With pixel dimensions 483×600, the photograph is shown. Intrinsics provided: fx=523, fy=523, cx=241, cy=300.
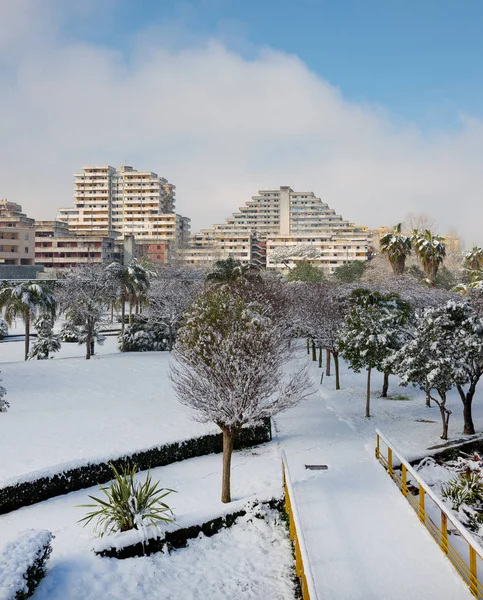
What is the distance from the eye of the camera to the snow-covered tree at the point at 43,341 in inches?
1502

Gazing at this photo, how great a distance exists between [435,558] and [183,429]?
Answer: 11.0 metres

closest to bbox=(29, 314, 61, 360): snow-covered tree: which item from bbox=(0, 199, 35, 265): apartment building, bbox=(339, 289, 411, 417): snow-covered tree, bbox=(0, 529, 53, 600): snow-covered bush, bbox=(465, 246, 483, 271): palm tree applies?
bbox=(339, 289, 411, 417): snow-covered tree

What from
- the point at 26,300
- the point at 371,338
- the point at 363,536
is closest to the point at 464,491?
the point at 363,536

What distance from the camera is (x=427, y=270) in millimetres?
50375

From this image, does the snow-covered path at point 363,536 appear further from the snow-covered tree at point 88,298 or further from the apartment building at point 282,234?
the apartment building at point 282,234

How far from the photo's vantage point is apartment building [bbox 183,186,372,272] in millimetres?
131125

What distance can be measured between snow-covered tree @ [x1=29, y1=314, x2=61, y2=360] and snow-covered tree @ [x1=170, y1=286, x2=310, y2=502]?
24.8m

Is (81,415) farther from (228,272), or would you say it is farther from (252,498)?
(228,272)

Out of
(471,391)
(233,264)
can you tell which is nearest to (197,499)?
(471,391)

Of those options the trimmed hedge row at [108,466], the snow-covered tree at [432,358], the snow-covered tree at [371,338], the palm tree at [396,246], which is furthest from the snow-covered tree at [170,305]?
the snow-covered tree at [432,358]

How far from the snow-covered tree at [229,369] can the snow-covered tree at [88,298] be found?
20.9 meters

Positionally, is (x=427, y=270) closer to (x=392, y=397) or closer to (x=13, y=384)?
(x=392, y=397)

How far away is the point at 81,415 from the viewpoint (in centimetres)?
2056

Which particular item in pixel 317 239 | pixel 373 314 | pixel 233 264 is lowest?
pixel 373 314
